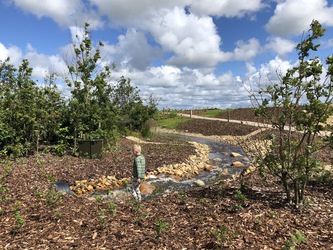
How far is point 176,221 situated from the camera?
4.82m

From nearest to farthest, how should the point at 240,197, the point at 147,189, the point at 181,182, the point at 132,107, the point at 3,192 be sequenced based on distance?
the point at 240,197, the point at 3,192, the point at 147,189, the point at 181,182, the point at 132,107

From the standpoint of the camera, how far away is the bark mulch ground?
13.5 ft

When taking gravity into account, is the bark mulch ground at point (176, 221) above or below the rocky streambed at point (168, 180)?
above

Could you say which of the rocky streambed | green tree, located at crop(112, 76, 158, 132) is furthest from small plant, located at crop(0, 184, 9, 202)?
green tree, located at crop(112, 76, 158, 132)

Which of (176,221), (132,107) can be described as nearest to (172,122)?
(132,107)

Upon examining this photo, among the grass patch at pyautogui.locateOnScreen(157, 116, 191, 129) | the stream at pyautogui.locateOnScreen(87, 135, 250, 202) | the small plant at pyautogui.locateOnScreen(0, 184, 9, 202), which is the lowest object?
the stream at pyautogui.locateOnScreen(87, 135, 250, 202)

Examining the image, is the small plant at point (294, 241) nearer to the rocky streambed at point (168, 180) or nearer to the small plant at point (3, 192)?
the rocky streambed at point (168, 180)

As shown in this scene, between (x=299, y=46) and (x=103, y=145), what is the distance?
30.4 feet

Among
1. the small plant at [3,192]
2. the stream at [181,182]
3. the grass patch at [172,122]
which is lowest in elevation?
the stream at [181,182]

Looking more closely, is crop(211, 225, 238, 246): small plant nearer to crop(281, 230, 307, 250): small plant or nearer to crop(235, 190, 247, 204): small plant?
crop(281, 230, 307, 250): small plant

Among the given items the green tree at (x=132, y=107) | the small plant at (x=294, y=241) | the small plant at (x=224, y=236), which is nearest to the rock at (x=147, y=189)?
the small plant at (x=224, y=236)

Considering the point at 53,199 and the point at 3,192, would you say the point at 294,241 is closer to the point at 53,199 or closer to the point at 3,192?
the point at 53,199

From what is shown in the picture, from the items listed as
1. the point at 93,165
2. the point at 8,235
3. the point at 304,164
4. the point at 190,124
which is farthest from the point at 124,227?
the point at 190,124

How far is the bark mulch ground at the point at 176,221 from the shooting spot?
4.12m
